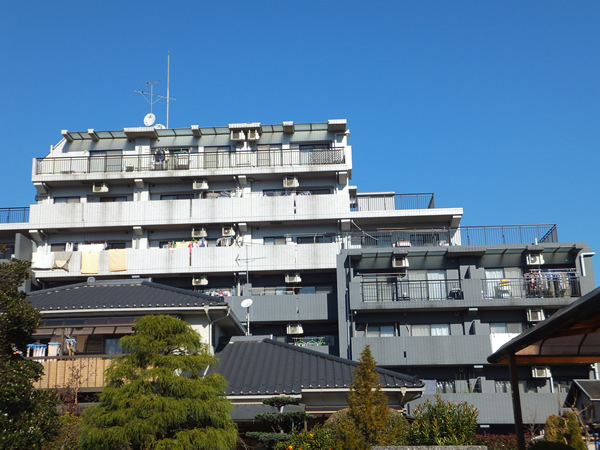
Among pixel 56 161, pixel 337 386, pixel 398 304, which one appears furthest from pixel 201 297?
pixel 56 161

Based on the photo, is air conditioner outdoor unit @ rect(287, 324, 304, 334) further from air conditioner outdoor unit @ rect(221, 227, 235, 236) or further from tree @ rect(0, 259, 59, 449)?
tree @ rect(0, 259, 59, 449)

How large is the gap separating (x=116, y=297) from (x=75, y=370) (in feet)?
A: 10.7

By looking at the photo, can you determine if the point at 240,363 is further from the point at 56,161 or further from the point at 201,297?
the point at 56,161

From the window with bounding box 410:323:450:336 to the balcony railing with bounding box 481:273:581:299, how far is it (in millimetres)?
2543

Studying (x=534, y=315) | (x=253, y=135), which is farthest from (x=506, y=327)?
(x=253, y=135)

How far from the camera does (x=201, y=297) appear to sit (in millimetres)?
21938

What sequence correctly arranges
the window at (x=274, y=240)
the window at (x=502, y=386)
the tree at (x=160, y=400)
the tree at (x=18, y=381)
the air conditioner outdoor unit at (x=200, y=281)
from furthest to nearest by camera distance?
the window at (x=274, y=240), the air conditioner outdoor unit at (x=200, y=281), the window at (x=502, y=386), the tree at (x=160, y=400), the tree at (x=18, y=381)

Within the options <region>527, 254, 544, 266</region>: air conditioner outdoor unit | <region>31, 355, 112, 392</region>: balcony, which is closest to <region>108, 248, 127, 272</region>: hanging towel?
<region>31, 355, 112, 392</region>: balcony

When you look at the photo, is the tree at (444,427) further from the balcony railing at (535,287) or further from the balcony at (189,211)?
the balcony at (189,211)

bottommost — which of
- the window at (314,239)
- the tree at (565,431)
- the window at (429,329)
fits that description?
the tree at (565,431)

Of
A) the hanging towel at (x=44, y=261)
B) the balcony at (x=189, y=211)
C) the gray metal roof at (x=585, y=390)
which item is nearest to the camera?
the gray metal roof at (x=585, y=390)

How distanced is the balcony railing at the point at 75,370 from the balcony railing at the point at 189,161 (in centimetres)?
2242

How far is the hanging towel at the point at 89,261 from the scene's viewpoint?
3988 cm

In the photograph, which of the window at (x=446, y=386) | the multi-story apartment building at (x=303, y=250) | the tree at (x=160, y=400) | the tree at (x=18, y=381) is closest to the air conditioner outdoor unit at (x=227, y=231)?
the multi-story apartment building at (x=303, y=250)
